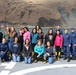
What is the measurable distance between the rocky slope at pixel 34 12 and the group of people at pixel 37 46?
11.3 m

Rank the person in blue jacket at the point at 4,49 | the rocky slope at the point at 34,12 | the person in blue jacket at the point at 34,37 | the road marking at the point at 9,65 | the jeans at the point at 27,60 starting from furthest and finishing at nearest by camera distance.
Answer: the rocky slope at the point at 34,12, the person in blue jacket at the point at 34,37, the person in blue jacket at the point at 4,49, the jeans at the point at 27,60, the road marking at the point at 9,65

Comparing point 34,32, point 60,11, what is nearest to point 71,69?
point 34,32

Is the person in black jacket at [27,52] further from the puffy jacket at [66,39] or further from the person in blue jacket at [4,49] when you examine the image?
the puffy jacket at [66,39]

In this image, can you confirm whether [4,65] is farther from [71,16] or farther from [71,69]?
[71,16]

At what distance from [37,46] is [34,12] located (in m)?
11.9

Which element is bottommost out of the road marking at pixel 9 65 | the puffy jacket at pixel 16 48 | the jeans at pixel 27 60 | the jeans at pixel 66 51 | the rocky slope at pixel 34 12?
the road marking at pixel 9 65

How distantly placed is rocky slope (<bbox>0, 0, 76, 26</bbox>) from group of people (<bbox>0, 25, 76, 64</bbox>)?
11309mm

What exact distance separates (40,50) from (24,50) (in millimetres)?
478

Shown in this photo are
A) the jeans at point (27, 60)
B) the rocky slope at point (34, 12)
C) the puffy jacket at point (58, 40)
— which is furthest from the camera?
the rocky slope at point (34, 12)

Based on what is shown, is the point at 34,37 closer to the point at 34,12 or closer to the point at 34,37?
the point at 34,37

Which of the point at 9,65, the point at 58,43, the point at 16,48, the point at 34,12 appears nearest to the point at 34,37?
the point at 16,48

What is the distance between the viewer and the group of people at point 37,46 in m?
7.43

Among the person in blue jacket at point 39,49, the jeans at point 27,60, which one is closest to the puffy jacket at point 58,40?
the person in blue jacket at point 39,49

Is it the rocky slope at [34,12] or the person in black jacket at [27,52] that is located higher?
the rocky slope at [34,12]
